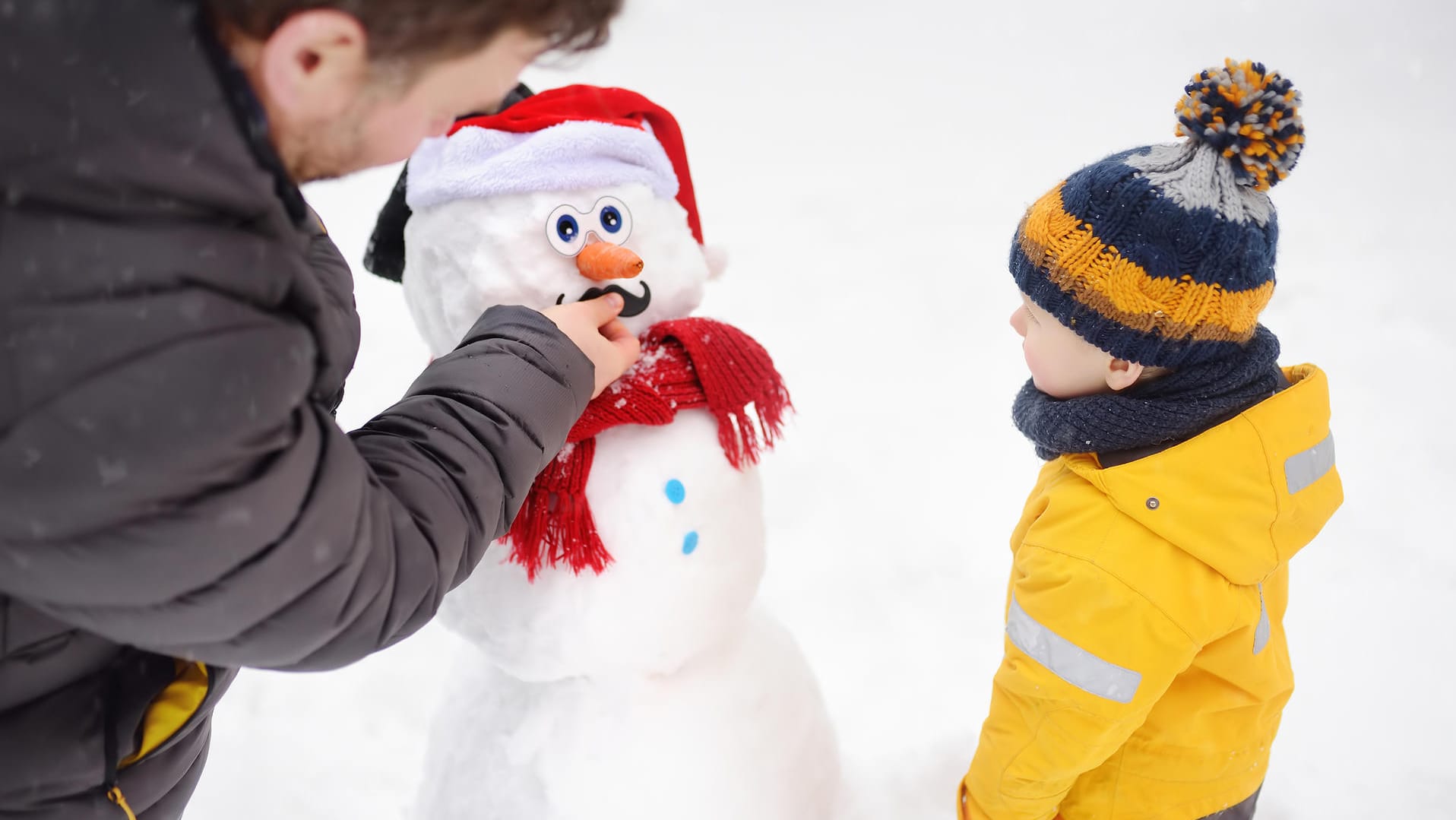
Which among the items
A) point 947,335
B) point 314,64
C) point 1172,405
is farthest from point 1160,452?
point 947,335

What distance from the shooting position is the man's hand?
2.57ft

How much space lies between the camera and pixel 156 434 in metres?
0.47

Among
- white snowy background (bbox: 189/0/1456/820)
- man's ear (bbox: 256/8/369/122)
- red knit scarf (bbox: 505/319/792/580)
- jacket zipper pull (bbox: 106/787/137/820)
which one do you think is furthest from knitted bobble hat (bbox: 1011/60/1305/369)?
jacket zipper pull (bbox: 106/787/137/820)

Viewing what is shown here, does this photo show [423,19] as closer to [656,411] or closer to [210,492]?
[210,492]

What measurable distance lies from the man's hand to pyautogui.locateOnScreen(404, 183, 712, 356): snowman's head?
0.10 feet

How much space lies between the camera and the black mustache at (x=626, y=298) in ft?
2.88

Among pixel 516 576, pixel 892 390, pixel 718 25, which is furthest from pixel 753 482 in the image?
A: pixel 718 25

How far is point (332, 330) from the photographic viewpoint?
22.6 inches

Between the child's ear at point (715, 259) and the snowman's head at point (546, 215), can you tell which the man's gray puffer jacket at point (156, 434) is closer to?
the snowman's head at point (546, 215)

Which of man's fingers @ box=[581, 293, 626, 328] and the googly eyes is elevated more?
the googly eyes

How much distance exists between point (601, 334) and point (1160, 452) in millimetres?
447

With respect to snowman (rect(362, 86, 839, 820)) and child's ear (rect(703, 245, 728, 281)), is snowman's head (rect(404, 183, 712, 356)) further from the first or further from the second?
child's ear (rect(703, 245, 728, 281))

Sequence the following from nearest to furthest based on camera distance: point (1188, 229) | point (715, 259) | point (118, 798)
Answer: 1. point (118, 798)
2. point (1188, 229)
3. point (715, 259)

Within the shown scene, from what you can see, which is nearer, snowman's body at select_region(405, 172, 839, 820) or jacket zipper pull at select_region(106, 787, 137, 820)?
jacket zipper pull at select_region(106, 787, 137, 820)
